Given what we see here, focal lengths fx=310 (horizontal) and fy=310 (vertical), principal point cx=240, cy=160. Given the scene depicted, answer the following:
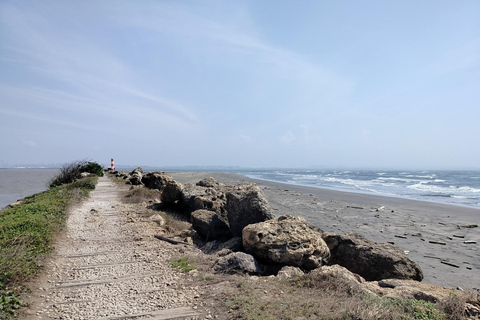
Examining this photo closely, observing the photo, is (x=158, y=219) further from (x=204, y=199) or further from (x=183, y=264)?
(x=183, y=264)

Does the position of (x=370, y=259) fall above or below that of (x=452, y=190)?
below

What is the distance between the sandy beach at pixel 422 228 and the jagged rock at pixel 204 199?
461 cm

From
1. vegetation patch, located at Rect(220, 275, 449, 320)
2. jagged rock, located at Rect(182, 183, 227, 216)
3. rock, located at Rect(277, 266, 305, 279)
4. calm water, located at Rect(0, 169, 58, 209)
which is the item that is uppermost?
jagged rock, located at Rect(182, 183, 227, 216)

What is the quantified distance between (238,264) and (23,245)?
4480 mm

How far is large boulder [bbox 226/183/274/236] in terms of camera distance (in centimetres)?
881

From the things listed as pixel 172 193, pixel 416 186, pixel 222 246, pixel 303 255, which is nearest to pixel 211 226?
pixel 222 246

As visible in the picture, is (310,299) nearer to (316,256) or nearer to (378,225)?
(316,256)

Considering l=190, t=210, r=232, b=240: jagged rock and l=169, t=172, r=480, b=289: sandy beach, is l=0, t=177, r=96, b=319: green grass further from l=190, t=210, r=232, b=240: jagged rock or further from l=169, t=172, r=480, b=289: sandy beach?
l=169, t=172, r=480, b=289: sandy beach

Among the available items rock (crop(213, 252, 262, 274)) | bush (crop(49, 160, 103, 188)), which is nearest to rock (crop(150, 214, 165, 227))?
rock (crop(213, 252, 262, 274))

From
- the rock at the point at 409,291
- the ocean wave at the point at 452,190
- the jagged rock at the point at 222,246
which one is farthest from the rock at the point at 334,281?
the ocean wave at the point at 452,190

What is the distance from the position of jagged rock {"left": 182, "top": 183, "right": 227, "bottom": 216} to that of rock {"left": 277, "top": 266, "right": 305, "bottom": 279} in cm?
443

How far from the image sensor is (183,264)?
6.96 metres

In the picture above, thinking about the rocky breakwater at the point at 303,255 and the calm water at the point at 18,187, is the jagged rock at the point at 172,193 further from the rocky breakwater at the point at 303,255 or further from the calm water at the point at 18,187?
the calm water at the point at 18,187

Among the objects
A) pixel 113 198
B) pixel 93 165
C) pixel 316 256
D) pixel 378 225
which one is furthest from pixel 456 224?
pixel 93 165
